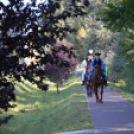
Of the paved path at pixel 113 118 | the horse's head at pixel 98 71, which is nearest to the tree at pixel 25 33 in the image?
the paved path at pixel 113 118

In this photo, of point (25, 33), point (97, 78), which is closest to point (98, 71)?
point (97, 78)

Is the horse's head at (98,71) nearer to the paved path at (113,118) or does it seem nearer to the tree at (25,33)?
the paved path at (113,118)

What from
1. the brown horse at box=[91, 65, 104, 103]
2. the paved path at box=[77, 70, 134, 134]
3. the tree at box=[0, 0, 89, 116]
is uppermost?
the tree at box=[0, 0, 89, 116]

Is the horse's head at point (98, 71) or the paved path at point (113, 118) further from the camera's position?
the horse's head at point (98, 71)

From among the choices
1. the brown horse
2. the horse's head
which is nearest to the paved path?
the brown horse

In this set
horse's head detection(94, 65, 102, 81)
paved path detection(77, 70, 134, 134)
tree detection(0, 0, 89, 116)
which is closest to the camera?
tree detection(0, 0, 89, 116)

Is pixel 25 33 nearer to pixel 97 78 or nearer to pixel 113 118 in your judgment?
pixel 113 118

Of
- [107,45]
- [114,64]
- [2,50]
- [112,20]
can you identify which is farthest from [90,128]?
[107,45]

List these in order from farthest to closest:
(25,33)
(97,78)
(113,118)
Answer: (97,78) → (113,118) → (25,33)

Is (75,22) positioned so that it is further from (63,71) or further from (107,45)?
(63,71)

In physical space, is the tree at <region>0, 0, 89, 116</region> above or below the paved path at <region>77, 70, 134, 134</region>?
above

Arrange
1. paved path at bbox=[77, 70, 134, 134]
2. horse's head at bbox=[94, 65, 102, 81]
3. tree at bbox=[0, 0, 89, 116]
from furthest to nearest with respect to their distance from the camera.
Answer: horse's head at bbox=[94, 65, 102, 81], paved path at bbox=[77, 70, 134, 134], tree at bbox=[0, 0, 89, 116]

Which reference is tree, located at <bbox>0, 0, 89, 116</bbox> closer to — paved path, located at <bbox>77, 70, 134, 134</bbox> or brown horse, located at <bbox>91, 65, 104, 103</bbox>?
paved path, located at <bbox>77, 70, 134, 134</bbox>

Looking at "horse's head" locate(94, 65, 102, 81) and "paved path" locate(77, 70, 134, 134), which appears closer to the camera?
"paved path" locate(77, 70, 134, 134)
